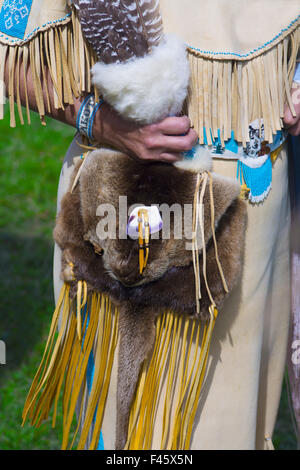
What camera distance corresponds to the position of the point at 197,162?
1.13m

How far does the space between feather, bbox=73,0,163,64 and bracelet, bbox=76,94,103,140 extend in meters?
0.10

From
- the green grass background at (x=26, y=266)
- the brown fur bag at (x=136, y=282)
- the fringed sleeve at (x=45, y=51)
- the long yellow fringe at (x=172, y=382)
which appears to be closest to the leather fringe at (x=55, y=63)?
the fringed sleeve at (x=45, y=51)

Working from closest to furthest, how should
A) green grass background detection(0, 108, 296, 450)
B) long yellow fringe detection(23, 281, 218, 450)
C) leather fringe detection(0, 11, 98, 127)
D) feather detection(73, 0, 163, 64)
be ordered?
feather detection(73, 0, 163, 64) < leather fringe detection(0, 11, 98, 127) < long yellow fringe detection(23, 281, 218, 450) < green grass background detection(0, 108, 296, 450)

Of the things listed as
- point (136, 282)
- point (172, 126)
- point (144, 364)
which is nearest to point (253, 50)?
point (172, 126)

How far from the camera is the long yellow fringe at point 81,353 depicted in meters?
1.24

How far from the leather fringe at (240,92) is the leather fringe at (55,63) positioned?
7.8 inches

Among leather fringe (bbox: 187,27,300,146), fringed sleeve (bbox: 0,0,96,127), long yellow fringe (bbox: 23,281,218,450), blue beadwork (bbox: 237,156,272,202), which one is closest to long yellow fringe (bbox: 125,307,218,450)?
long yellow fringe (bbox: 23,281,218,450)

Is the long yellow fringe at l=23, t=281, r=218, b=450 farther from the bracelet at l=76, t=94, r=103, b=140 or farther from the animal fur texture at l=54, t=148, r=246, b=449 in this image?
the bracelet at l=76, t=94, r=103, b=140

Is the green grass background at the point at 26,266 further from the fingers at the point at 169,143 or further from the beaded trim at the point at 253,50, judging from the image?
the beaded trim at the point at 253,50

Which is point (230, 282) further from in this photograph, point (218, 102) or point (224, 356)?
point (218, 102)

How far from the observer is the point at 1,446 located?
7.16 ft

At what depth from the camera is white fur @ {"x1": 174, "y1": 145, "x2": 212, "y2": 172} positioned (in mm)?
1131

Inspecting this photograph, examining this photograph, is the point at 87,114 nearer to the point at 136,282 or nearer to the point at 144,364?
the point at 136,282
